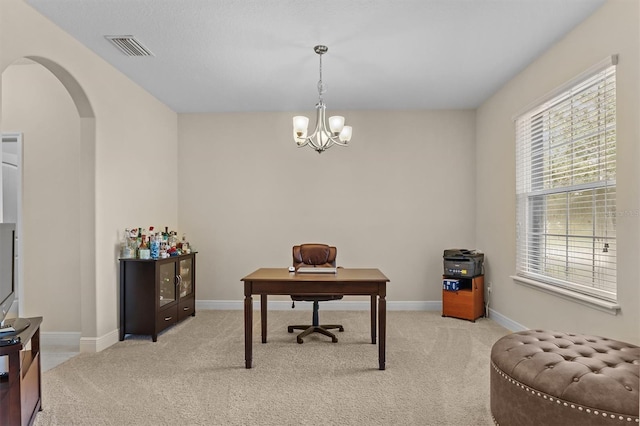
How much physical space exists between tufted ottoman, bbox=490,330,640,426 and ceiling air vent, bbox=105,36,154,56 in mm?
3556

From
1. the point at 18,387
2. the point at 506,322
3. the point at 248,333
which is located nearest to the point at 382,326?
the point at 248,333

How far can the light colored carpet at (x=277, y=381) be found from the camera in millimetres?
2395

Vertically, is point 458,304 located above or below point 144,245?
below

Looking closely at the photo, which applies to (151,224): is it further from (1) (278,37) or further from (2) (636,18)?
(2) (636,18)

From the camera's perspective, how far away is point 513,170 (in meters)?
4.21

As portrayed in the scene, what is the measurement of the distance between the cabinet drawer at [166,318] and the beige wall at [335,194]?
1061mm

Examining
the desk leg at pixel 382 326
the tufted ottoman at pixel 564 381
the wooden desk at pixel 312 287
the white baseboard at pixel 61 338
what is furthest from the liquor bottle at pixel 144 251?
the tufted ottoman at pixel 564 381

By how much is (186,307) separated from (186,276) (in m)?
0.37

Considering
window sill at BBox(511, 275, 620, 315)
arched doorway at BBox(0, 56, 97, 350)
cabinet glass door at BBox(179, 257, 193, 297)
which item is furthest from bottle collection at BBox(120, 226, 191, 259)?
window sill at BBox(511, 275, 620, 315)

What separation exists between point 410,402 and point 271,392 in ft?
3.10

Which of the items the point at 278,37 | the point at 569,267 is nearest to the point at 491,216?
the point at 569,267

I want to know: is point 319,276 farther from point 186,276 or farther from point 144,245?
point 186,276

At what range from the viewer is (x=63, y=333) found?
12.6 ft

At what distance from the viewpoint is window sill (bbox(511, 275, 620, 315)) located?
267cm
